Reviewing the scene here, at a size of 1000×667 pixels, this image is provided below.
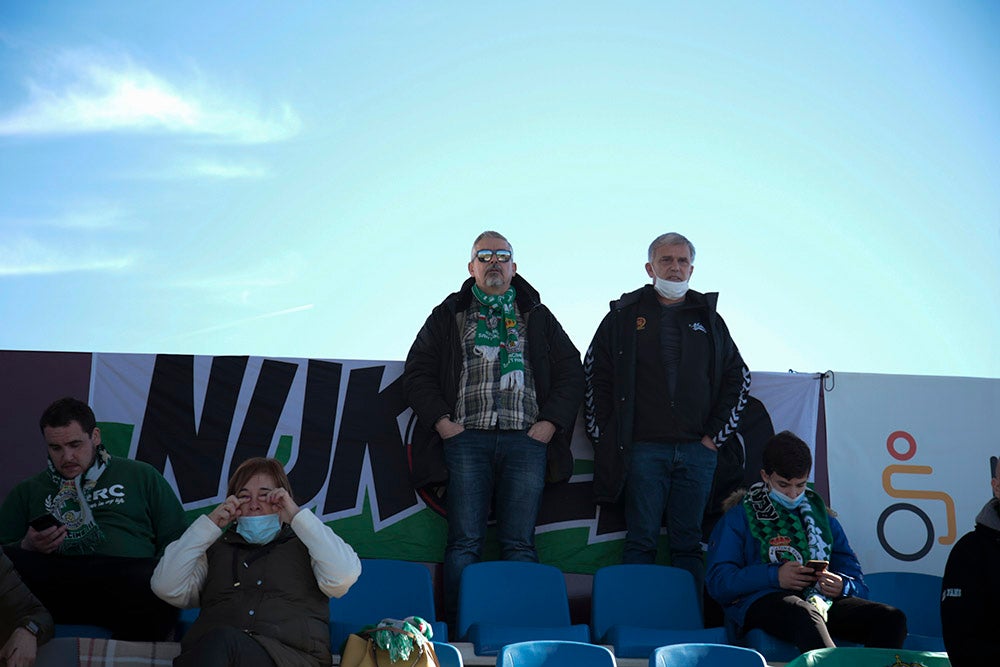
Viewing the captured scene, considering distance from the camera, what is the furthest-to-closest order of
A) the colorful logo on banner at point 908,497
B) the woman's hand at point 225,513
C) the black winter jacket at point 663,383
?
the colorful logo on banner at point 908,497
the black winter jacket at point 663,383
the woman's hand at point 225,513

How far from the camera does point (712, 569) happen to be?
487cm

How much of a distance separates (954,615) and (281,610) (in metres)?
2.36

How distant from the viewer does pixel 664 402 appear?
5484 millimetres

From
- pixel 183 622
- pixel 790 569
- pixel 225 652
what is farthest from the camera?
pixel 790 569

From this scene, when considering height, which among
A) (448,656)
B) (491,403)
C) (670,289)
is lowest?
(448,656)

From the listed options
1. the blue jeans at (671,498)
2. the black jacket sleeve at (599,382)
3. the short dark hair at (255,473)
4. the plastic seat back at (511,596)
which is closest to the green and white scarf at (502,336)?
the black jacket sleeve at (599,382)

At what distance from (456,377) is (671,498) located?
49.2 inches

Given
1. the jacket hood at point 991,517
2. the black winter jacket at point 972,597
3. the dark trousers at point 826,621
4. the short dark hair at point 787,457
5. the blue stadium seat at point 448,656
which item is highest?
the short dark hair at point 787,457

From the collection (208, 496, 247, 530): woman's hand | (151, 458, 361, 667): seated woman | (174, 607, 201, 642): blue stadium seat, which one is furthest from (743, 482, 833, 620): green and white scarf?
(174, 607, 201, 642): blue stadium seat

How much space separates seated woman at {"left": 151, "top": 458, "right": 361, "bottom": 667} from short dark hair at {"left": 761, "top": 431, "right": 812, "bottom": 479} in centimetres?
209

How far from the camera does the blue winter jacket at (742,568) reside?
4715mm

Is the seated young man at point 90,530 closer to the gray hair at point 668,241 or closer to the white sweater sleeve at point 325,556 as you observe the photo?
the white sweater sleeve at point 325,556

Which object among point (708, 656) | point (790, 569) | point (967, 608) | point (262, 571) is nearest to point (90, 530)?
point (262, 571)

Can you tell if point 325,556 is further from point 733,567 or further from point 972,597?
point 972,597
